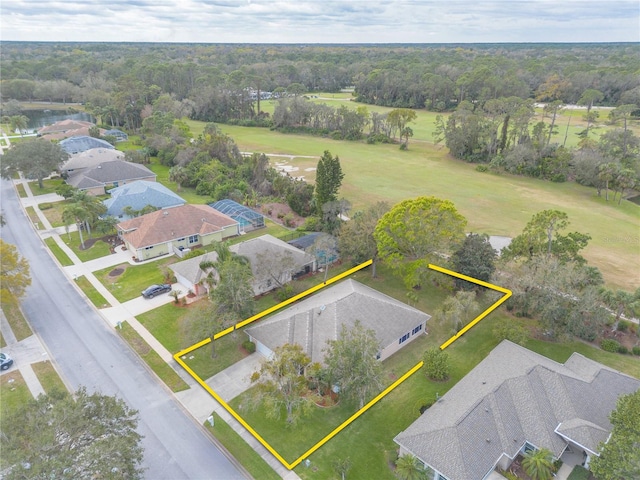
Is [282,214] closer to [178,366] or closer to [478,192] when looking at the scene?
[178,366]

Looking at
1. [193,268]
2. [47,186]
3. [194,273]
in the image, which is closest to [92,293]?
[193,268]

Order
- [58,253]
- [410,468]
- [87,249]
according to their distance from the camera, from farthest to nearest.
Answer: [87,249] < [58,253] < [410,468]

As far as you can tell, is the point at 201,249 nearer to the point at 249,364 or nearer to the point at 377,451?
the point at 249,364

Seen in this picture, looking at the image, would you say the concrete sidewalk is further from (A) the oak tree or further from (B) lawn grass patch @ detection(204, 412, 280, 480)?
(A) the oak tree

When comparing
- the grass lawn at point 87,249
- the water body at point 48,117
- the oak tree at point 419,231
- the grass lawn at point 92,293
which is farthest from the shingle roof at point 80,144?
the oak tree at point 419,231

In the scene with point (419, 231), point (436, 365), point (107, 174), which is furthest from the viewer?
point (107, 174)

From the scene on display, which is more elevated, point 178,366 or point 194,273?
point 194,273

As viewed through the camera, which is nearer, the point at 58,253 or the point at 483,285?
the point at 483,285
